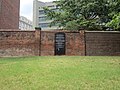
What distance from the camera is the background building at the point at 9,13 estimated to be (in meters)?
30.5

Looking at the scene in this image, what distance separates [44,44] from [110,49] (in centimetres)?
537

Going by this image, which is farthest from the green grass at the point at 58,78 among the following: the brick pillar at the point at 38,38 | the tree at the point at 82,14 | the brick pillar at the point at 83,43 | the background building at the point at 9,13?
the background building at the point at 9,13

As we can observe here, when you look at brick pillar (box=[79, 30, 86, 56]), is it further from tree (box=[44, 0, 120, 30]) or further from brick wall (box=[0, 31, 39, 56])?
brick wall (box=[0, 31, 39, 56])

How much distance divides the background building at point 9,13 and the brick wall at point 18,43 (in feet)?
23.8

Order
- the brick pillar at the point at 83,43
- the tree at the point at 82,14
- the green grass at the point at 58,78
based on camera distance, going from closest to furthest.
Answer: the green grass at the point at 58,78 → the brick pillar at the point at 83,43 → the tree at the point at 82,14

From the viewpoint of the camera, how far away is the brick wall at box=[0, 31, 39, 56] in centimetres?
2311

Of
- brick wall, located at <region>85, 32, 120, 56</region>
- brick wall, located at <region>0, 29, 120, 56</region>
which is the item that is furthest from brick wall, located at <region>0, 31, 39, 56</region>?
brick wall, located at <region>85, 32, 120, 56</region>

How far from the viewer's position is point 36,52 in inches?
908

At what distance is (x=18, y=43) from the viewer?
23266 mm

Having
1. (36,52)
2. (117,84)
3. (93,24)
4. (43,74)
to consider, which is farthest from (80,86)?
(93,24)

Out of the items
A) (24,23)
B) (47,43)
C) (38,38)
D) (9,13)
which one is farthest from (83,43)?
(24,23)

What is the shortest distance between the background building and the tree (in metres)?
5.07

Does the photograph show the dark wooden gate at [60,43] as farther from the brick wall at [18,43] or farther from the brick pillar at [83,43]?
the brick wall at [18,43]

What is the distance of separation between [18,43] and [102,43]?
22.2 ft
